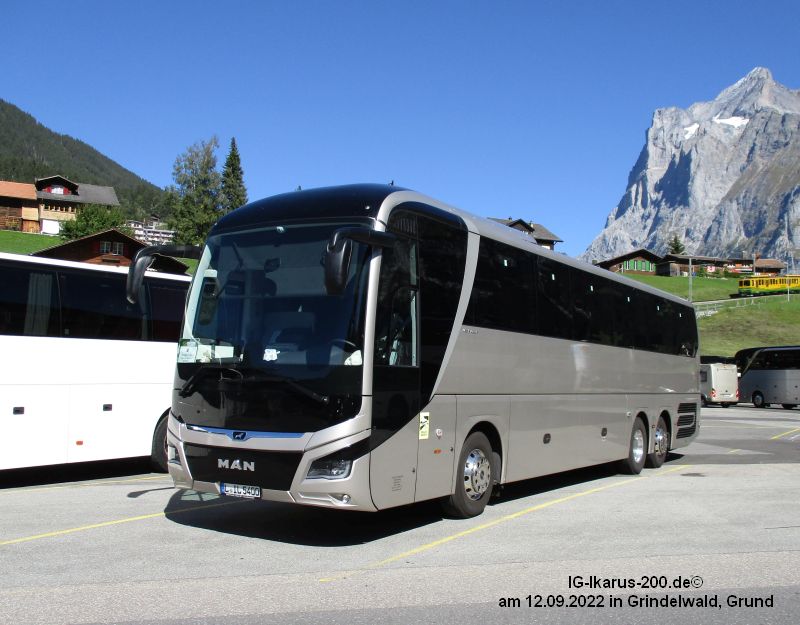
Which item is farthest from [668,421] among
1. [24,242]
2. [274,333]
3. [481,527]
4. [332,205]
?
[24,242]

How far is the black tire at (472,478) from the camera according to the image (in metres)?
8.77

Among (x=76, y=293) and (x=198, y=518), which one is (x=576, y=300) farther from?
(x=76, y=293)

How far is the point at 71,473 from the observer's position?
13242 millimetres

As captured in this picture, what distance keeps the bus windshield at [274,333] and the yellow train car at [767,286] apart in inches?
3835

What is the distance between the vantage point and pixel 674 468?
15.3m

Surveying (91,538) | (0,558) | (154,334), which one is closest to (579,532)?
(91,538)

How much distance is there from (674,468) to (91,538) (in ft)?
36.8

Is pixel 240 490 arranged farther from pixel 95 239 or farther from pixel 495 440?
pixel 95 239

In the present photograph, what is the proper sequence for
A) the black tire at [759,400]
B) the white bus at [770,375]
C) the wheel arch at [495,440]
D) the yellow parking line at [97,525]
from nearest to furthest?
the yellow parking line at [97,525]
the wheel arch at [495,440]
the white bus at [770,375]
the black tire at [759,400]

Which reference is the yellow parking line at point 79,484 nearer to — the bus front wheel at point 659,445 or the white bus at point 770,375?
the bus front wheel at point 659,445

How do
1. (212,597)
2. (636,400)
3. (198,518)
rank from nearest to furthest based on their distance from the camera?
(212,597) < (198,518) < (636,400)

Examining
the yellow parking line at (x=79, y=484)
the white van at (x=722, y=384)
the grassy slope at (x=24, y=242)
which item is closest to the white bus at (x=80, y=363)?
the yellow parking line at (x=79, y=484)

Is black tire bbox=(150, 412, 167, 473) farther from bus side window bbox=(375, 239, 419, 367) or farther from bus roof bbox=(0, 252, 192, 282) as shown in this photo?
bus side window bbox=(375, 239, 419, 367)

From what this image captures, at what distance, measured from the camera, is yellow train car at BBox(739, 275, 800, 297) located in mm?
97375
